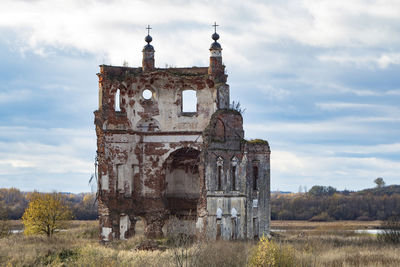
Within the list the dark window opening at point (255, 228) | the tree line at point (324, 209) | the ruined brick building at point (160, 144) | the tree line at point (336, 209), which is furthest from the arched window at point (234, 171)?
the tree line at point (336, 209)

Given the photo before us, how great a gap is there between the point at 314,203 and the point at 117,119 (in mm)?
48612

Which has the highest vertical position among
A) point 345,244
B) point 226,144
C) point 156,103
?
point 156,103

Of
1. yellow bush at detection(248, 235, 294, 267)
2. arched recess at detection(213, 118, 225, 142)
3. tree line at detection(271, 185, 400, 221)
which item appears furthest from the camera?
tree line at detection(271, 185, 400, 221)

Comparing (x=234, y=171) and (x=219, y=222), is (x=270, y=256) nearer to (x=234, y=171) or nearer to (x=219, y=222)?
(x=219, y=222)

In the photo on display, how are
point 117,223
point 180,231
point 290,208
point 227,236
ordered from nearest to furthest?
1. point 227,236
2. point 117,223
3. point 180,231
4. point 290,208

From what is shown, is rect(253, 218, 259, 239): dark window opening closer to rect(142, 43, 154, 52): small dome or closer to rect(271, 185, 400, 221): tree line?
rect(142, 43, 154, 52): small dome

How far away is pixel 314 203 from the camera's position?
7319 cm

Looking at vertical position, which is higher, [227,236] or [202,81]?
[202,81]

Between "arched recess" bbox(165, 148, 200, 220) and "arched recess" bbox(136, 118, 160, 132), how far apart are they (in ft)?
5.90

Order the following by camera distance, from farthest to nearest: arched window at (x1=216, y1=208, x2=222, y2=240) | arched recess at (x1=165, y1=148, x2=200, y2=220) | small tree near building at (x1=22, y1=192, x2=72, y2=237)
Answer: small tree near building at (x1=22, y1=192, x2=72, y2=237)
arched recess at (x1=165, y1=148, x2=200, y2=220)
arched window at (x1=216, y1=208, x2=222, y2=240)

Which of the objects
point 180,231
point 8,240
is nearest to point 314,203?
point 180,231

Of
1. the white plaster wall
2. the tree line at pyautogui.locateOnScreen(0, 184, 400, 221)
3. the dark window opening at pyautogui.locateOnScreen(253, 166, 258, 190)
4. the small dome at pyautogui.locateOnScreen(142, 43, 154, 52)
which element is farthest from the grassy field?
the tree line at pyautogui.locateOnScreen(0, 184, 400, 221)

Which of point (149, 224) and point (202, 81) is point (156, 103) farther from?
point (149, 224)

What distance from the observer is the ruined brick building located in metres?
28.0
